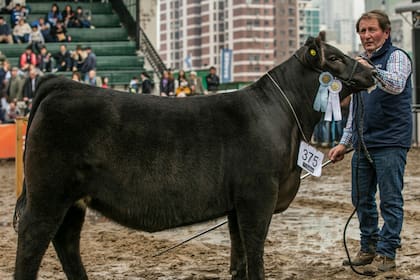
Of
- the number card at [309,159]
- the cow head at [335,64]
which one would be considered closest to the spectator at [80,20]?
the cow head at [335,64]

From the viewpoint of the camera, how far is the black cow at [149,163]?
5.17 metres

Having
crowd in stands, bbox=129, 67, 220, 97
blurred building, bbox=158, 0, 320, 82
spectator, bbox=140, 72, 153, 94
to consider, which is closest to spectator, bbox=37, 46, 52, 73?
crowd in stands, bbox=129, 67, 220, 97

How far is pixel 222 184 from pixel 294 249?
2355mm

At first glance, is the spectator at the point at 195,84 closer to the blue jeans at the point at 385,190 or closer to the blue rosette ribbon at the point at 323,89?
the blue jeans at the point at 385,190

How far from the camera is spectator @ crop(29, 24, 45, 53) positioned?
25.5 metres

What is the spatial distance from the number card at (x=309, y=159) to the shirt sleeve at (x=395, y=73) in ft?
2.69

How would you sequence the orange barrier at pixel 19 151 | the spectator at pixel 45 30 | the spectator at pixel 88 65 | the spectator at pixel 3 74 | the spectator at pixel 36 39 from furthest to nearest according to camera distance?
the spectator at pixel 45 30
the spectator at pixel 36 39
the spectator at pixel 88 65
the spectator at pixel 3 74
the orange barrier at pixel 19 151

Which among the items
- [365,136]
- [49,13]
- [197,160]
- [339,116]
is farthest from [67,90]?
[49,13]

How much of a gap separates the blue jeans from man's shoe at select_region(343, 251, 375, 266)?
0.10 meters

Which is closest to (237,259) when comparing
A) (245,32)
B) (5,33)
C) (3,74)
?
(3,74)

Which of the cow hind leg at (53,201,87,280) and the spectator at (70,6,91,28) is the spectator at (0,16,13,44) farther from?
the cow hind leg at (53,201,87,280)

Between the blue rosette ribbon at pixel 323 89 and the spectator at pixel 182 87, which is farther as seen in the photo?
the spectator at pixel 182 87

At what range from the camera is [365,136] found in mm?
6492

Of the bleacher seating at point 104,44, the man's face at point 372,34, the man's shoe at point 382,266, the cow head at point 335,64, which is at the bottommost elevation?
the man's shoe at point 382,266
